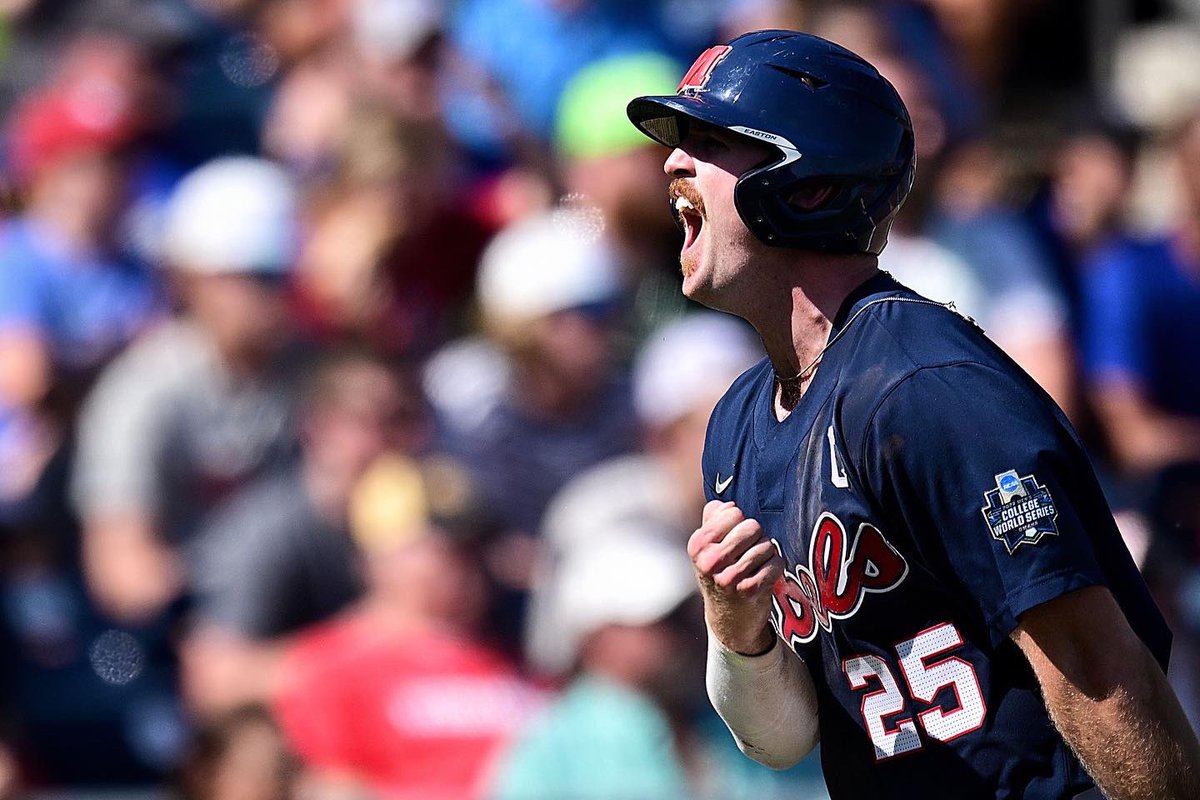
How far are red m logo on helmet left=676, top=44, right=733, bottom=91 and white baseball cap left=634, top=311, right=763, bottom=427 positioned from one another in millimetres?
2797

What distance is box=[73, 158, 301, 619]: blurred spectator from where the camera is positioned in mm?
6055

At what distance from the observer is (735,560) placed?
2.58 metres

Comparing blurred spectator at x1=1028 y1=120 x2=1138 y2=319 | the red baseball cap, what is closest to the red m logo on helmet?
blurred spectator at x1=1028 y1=120 x2=1138 y2=319

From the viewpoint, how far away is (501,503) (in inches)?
236

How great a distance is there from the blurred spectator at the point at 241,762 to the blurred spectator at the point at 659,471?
93 centimetres

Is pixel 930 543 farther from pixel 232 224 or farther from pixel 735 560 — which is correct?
pixel 232 224

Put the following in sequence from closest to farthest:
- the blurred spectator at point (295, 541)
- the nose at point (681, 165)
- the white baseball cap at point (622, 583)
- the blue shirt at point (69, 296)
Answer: the nose at point (681, 165) → the white baseball cap at point (622, 583) → the blurred spectator at point (295, 541) → the blue shirt at point (69, 296)

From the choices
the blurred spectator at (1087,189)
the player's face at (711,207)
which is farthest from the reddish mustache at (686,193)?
the blurred spectator at (1087,189)

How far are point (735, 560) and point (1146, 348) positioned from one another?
3.89 metres

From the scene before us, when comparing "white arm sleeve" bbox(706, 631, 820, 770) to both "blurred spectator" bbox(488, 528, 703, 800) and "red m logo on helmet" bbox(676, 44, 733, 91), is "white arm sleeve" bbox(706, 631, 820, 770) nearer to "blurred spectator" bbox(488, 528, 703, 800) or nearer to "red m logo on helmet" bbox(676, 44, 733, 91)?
"red m logo on helmet" bbox(676, 44, 733, 91)

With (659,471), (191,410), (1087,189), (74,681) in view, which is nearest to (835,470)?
(659,471)

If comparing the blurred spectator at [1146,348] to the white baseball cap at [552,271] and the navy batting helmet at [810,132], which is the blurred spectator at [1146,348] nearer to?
the white baseball cap at [552,271]

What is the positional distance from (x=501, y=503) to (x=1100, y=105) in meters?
3.18

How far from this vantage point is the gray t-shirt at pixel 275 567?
5750mm
